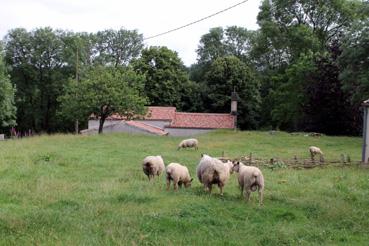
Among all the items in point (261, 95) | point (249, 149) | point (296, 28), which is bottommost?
point (249, 149)

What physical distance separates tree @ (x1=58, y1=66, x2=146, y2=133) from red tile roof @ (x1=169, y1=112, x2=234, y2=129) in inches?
486

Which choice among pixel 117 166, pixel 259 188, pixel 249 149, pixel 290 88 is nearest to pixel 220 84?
pixel 290 88

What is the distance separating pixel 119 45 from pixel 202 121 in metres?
27.7

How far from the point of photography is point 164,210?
10945mm

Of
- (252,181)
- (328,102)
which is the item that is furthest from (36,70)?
(252,181)

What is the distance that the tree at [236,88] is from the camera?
65062mm

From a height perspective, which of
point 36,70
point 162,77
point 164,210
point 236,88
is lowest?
point 164,210

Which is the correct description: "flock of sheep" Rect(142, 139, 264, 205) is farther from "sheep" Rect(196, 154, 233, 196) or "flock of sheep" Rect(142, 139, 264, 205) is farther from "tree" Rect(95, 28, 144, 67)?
"tree" Rect(95, 28, 144, 67)

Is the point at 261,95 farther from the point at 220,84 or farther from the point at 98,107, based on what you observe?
the point at 98,107

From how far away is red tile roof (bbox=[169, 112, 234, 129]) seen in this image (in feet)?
186

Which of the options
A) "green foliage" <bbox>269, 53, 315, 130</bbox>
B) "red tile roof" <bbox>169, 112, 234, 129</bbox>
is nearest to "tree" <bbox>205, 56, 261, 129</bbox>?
"green foliage" <bbox>269, 53, 315, 130</bbox>

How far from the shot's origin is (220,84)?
66188mm

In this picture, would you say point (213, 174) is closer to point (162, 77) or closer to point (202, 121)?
point (202, 121)

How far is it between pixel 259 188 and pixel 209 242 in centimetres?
434
